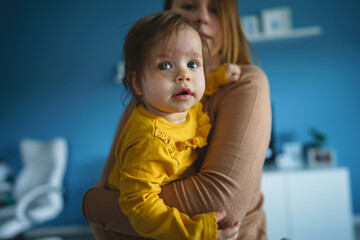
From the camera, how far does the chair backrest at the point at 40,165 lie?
8.46 ft

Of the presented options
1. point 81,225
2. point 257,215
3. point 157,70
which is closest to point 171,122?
point 157,70

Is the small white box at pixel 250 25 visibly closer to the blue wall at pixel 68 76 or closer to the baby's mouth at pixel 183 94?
the blue wall at pixel 68 76

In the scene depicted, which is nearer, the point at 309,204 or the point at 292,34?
the point at 309,204

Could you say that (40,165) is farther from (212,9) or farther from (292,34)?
(292,34)

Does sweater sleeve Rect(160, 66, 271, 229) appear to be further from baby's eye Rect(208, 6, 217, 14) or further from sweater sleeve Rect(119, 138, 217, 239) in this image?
baby's eye Rect(208, 6, 217, 14)

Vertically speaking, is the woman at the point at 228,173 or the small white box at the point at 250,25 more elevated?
the small white box at the point at 250,25

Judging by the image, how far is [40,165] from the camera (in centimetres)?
276

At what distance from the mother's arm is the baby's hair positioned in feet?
0.79

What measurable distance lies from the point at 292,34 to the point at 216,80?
229 centimetres

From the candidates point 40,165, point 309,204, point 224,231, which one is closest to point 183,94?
point 224,231

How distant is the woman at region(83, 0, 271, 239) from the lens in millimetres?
551

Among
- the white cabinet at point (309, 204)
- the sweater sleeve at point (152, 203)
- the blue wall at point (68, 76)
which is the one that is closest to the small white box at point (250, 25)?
the blue wall at point (68, 76)

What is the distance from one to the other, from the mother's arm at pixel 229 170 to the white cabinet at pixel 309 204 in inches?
67.5

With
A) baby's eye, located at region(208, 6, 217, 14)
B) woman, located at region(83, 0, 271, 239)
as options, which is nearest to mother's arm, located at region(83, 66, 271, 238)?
woman, located at region(83, 0, 271, 239)
